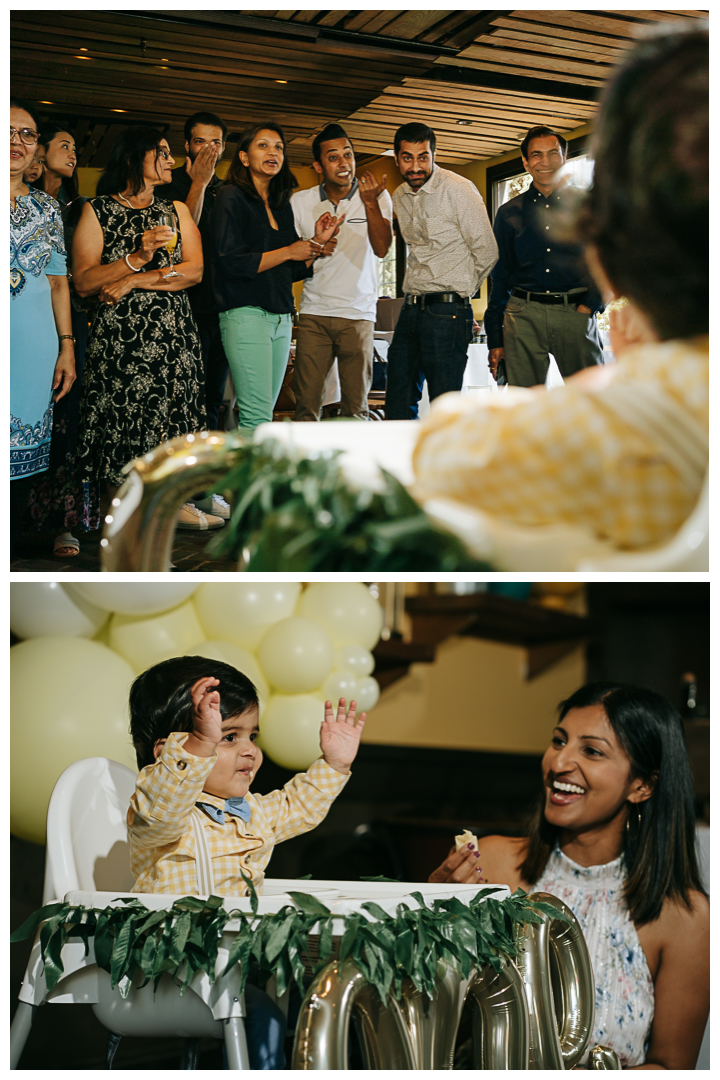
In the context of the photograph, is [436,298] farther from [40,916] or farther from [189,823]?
[40,916]

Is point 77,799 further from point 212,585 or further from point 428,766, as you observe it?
point 428,766

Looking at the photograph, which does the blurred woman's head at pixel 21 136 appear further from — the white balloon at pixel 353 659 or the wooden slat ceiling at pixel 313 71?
the white balloon at pixel 353 659

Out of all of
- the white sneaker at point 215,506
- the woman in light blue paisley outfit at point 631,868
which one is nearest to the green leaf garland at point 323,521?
the white sneaker at point 215,506

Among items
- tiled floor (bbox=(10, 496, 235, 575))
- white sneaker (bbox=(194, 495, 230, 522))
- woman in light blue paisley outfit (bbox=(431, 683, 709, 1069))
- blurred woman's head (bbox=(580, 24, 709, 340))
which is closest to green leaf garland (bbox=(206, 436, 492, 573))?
white sneaker (bbox=(194, 495, 230, 522))

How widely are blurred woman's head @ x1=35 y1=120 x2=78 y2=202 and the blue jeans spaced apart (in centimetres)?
49

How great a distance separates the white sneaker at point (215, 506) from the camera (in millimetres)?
1038

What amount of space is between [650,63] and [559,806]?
830mm

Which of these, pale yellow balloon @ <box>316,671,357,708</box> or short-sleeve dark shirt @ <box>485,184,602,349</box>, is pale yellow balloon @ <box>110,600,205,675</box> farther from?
short-sleeve dark shirt @ <box>485,184,602,349</box>

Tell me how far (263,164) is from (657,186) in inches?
28.7

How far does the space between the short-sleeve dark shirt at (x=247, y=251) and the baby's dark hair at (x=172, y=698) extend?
55 cm

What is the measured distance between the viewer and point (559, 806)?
1.19 m

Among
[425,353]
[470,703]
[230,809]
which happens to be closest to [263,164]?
[425,353]
